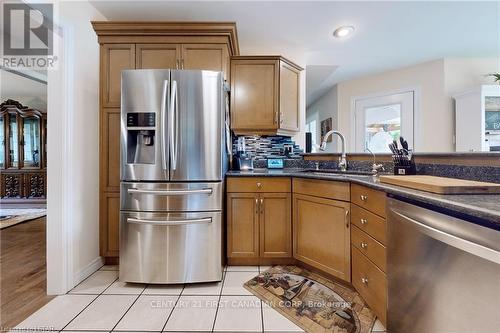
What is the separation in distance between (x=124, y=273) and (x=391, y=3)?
330cm

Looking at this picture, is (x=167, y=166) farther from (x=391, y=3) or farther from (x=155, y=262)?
(x=391, y=3)

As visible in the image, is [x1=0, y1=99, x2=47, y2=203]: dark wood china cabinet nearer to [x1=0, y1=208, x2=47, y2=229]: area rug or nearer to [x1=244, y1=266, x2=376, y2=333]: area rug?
[x1=0, y1=208, x2=47, y2=229]: area rug

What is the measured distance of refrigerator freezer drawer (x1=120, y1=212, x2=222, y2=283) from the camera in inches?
72.0

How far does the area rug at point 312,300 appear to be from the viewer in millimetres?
1427

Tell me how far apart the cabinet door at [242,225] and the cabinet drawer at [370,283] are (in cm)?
86

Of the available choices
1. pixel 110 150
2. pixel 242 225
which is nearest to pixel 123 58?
pixel 110 150

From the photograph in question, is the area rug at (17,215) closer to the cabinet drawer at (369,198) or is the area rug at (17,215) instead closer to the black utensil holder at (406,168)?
the cabinet drawer at (369,198)

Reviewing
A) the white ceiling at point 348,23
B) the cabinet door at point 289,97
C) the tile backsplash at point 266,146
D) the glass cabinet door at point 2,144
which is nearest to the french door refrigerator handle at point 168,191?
the tile backsplash at point 266,146

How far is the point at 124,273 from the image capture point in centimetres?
186

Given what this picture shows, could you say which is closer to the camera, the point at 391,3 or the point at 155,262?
the point at 155,262

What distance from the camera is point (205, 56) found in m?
2.24

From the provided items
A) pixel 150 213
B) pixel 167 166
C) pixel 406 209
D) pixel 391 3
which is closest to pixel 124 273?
pixel 150 213

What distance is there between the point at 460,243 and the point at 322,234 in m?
1.16

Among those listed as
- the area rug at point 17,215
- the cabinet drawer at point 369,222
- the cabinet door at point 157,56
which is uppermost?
the cabinet door at point 157,56
